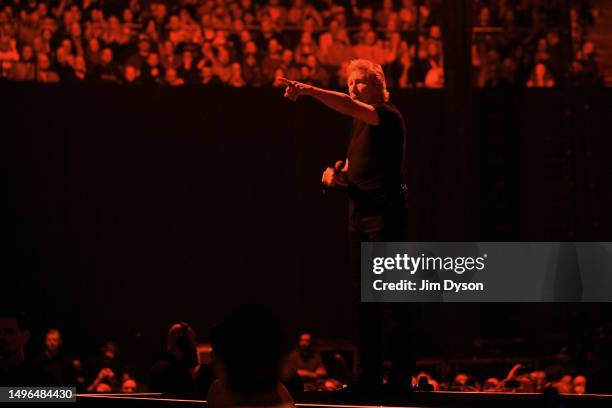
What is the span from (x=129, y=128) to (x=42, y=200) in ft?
3.25

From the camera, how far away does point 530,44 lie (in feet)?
26.1

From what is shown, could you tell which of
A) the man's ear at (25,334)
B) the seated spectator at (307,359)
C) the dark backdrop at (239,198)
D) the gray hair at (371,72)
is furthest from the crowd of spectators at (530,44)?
the man's ear at (25,334)

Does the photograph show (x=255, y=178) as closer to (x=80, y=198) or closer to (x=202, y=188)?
(x=202, y=188)

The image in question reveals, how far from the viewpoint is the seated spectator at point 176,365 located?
365cm

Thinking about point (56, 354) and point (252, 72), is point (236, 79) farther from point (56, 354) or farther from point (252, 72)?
point (56, 354)

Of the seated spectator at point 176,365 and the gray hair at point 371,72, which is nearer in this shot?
the gray hair at point 371,72

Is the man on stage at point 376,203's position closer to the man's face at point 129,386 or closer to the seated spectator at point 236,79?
the man's face at point 129,386

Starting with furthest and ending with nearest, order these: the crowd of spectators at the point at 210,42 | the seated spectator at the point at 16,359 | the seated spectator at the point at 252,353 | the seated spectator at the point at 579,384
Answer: the crowd of spectators at the point at 210,42
the seated spectator at the point at 579,384
the seated spectator at the point at 16,359
the seated spectator at the point at 252,353

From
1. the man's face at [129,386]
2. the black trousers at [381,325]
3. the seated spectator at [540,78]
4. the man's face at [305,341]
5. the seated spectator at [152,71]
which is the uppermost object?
the seated spectator at [152,71]

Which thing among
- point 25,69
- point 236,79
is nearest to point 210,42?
point 236,79

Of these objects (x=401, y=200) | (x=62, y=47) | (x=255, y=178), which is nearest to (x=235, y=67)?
(x=255, y=178)

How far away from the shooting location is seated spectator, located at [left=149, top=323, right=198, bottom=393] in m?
3.65

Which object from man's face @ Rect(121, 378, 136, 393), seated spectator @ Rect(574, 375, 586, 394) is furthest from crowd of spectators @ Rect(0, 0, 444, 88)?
seated spectator @ Rect(574, 375, 586, 394)

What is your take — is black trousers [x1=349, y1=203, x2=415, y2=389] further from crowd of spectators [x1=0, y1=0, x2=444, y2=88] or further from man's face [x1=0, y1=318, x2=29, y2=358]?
crowd of spectators [x1=0, y1=0, x2=444, y2=88]
